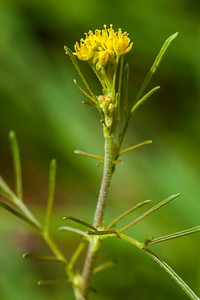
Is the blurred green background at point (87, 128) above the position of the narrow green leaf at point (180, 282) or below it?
above

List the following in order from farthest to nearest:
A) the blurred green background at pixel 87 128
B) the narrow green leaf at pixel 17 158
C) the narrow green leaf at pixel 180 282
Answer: the blurred green background at pixel 87 128, the narrow green leaf at pixel 17 158, the narrow green leaf at pixel 180 282

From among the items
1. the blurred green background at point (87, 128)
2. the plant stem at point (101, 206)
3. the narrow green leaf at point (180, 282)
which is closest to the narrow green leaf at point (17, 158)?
the plant stem at point (101, 206)

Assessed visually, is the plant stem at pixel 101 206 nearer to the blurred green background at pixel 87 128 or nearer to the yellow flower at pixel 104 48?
the yellow flower at pixel 104 48

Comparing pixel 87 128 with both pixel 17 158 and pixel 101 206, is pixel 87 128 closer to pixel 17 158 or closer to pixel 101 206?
pixel 17 158

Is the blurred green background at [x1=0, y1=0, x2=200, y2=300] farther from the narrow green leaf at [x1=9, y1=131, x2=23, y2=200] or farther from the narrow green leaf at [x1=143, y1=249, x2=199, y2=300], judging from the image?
the narrow green leaf at [x1=143, y1=249, x2=199, y2=300]

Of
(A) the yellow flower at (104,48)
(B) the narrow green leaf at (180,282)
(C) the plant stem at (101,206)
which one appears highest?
(A) the yellow flower at (104,48)

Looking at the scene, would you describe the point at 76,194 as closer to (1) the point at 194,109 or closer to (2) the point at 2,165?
(2) the point at 2,165

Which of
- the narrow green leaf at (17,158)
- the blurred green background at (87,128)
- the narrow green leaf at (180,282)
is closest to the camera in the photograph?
the narrow green leaf at (180,282)
